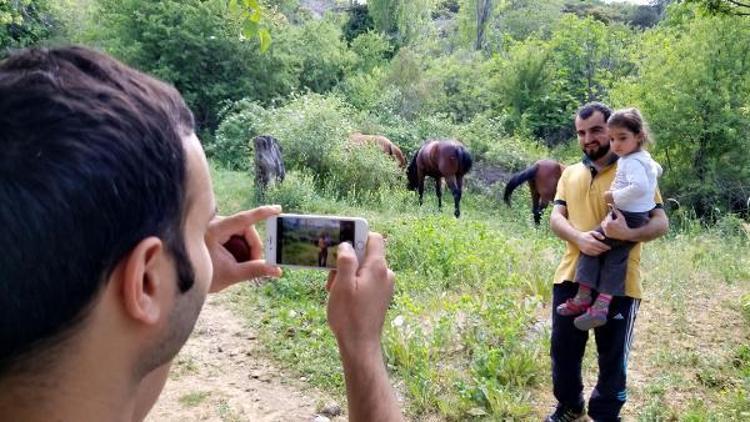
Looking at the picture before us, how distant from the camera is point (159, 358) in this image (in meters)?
0.77

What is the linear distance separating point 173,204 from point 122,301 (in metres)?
0.13

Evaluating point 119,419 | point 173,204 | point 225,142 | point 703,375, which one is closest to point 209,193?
point 173,204

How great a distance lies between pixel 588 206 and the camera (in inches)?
119

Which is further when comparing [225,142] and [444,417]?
[225,142]

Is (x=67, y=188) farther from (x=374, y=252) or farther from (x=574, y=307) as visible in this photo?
(x=574, y=307)

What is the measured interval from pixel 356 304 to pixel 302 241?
42cm

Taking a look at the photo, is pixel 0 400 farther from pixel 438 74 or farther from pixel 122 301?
pixel 438 74

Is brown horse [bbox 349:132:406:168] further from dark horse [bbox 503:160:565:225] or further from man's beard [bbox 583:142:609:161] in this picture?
man's beard [bbox 583:142:609:161]

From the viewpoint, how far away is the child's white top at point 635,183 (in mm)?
2762

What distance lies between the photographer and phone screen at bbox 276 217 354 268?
143 centimetres

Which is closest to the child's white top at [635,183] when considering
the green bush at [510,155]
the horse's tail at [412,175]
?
the horse's tail at [412,175]

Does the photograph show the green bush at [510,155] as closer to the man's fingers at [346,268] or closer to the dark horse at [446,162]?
the dark horse at [446,162]

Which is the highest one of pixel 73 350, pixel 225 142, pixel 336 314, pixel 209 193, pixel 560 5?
pixel 560 5

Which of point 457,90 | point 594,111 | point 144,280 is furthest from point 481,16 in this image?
point 144,280
